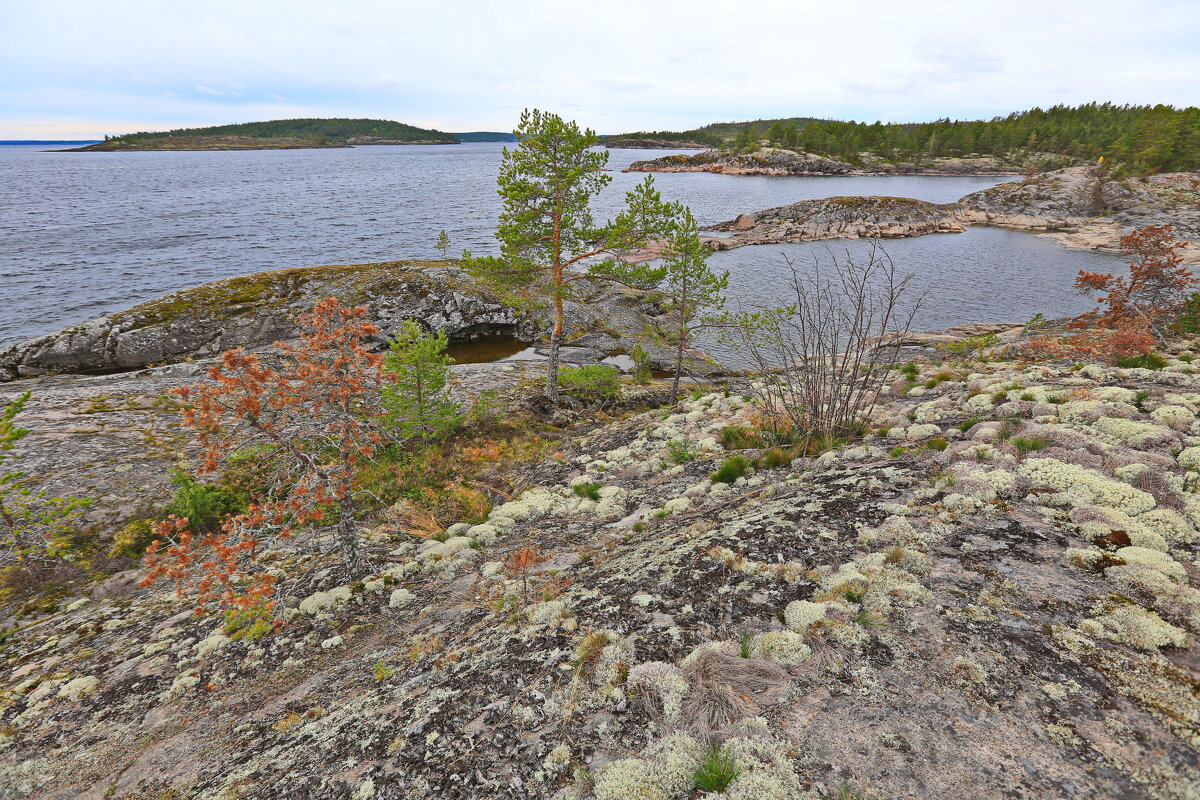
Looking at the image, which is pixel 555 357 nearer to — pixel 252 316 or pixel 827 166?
pixel 252 316

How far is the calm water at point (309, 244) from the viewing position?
39625 mm

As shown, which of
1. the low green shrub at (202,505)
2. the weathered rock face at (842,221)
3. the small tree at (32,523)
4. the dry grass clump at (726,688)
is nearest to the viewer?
the dry grass clump at (726,688)

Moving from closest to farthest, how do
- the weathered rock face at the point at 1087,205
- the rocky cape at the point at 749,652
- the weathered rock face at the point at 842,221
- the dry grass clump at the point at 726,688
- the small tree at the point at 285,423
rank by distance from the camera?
1. the rocky cape at the point at 749,652
2. the dry grass clump at the point at 726,688
3. the small tree at the point at 285,423
4. the weathered rock face at the point at 1087,205
5. the weathered rock face at the point at 842,221

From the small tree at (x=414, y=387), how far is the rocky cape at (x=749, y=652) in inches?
241

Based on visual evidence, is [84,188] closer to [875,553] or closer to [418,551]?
[418,551]

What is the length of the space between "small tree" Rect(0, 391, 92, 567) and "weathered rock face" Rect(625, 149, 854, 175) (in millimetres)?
168029

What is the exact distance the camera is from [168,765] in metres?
5.81


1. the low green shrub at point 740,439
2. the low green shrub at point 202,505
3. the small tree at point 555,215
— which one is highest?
the small tree at point 555,215

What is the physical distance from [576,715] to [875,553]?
4.41m

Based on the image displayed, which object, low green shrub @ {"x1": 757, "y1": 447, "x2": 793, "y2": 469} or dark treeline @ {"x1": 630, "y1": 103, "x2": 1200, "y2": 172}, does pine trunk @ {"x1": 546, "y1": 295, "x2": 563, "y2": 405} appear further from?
dark treeline @ {"x1": 630, "y1": 103, "x2": 1200, "y2": 172}

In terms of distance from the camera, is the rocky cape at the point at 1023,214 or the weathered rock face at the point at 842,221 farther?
the weathered rock face at the point at 842,221

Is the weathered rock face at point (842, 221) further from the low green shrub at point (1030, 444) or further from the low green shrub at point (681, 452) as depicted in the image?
the low green shrub at point (1030, 444)

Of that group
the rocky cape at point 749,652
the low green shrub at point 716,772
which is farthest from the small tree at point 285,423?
the low green shrub at point 716,772

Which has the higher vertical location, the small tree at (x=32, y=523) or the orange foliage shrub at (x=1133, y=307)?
the orange foliage shrub at (x=1133, y=307)
